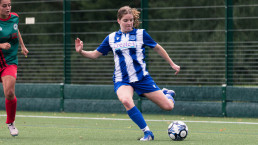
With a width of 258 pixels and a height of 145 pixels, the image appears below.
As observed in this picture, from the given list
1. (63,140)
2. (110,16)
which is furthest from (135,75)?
(110,16)

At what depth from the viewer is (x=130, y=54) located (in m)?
8.45

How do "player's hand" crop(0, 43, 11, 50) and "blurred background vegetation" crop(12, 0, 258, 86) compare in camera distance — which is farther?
"blurred background vegetation" crop(12, 0, 258, 86)

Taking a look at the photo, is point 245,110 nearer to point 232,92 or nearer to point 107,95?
point 232,92

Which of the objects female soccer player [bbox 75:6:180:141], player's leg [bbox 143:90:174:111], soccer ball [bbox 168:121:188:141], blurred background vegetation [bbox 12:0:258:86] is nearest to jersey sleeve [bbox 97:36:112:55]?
female soccer player [bbox 75:6:180:141]

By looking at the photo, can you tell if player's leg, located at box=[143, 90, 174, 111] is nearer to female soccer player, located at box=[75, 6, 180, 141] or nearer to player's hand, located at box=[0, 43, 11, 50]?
female soccer player, located at box=[75, 6, 180, 141]

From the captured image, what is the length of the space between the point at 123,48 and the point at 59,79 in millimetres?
8393

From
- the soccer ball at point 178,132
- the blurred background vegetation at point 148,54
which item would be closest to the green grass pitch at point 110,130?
the soccer ball at point 178,132

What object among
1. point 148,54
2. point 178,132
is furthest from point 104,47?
point 148,54

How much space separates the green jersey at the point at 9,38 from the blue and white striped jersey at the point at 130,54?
146 cm

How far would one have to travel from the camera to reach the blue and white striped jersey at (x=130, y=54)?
27.7 ft

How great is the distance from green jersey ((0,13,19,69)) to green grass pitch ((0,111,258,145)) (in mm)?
1123

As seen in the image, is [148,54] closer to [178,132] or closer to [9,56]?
[9,56]

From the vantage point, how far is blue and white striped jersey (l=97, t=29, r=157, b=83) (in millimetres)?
8430

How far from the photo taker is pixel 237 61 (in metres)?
14.1
